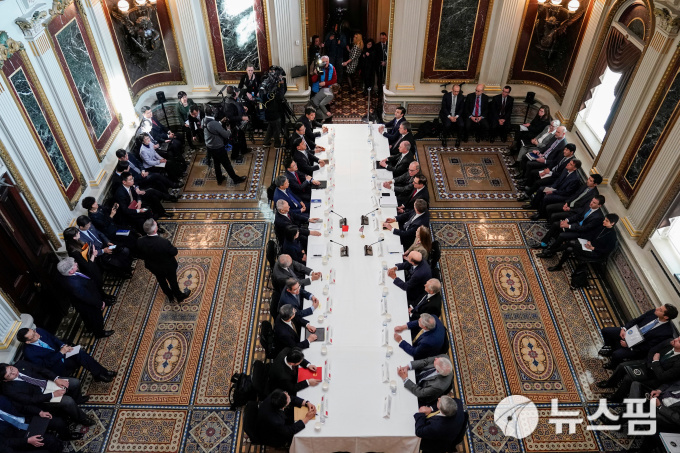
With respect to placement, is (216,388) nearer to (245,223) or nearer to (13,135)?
(245,223)

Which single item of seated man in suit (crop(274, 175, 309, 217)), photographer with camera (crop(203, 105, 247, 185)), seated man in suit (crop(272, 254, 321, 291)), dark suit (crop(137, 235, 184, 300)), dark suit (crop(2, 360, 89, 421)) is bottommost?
dark suit (crop(2, 360, 89, 421))

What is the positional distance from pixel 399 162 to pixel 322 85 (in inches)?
136

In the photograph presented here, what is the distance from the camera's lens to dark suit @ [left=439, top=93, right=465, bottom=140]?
10.2 m

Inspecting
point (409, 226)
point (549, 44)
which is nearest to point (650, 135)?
point (549, 44)

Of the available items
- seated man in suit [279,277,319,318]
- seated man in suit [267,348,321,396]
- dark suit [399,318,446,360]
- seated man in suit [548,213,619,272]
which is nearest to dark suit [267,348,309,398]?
seated man in suit [267,348,321,396]

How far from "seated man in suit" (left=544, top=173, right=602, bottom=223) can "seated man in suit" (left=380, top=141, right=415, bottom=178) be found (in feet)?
8.14

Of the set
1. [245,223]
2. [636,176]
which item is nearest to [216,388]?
[245,223]

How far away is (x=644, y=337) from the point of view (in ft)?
19.9

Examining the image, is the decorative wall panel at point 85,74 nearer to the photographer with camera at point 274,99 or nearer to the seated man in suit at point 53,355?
the photographer with camera at point 274,99

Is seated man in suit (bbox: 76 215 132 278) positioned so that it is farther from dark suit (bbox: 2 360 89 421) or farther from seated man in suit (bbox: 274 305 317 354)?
seated man in suit (bbox: 274 305 317 354)

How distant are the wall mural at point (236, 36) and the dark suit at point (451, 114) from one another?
3869mm

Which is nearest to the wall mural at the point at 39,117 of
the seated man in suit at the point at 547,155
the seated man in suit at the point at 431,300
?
the seated man in suit at the point at 431,300

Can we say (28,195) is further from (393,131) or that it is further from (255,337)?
(393,131)

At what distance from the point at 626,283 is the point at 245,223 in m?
6.11
